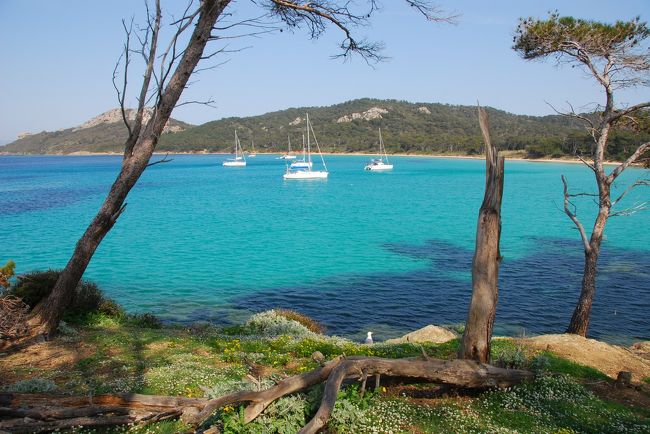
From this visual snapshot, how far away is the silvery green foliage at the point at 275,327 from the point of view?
46.4 ft

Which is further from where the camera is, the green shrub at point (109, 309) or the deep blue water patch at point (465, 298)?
the deep blue water patch at point (465, 298)

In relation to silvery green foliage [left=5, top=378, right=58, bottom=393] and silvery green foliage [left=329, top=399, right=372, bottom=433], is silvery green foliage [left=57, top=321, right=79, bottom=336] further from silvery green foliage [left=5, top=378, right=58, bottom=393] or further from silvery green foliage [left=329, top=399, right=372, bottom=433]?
silvery green foliage [left=329, top=399, right=372, bottom=433]

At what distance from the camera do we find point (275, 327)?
14805 millimetres

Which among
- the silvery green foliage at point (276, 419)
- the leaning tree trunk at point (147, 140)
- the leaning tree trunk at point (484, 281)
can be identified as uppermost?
the leaning tree trunk at point (147, 140)

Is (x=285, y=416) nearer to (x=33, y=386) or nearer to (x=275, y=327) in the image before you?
(x=33, y=386)

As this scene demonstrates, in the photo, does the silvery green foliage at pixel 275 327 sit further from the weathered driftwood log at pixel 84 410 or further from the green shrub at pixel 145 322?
the weathered driftwood log at pixel 84 410

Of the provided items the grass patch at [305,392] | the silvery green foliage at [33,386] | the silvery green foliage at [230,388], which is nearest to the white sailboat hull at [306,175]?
the grass patch at [305,392]

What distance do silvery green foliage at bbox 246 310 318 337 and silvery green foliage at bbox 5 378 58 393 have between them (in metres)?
6.73

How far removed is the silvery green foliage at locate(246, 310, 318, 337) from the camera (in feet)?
46.4

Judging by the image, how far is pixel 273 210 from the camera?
59.2 m

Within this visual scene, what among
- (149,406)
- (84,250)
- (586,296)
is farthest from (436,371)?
(586,296)

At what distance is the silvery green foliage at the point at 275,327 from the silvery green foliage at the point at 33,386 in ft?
22.1

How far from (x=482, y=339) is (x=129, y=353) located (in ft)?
23.4

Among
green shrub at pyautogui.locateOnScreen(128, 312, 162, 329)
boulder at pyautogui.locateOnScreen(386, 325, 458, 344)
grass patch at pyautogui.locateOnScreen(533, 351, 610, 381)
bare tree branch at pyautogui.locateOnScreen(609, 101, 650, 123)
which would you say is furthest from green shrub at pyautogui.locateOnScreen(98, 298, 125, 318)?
bare tree branch at pyautogui.locateOnScreen(609, 101, 650, 123)
